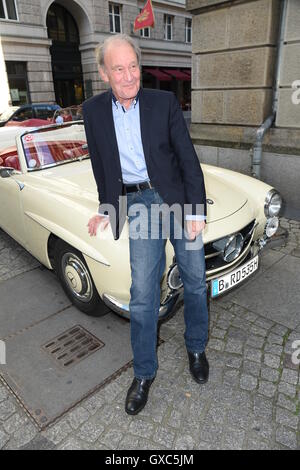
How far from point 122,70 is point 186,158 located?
56cm

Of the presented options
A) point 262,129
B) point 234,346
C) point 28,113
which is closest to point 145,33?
point 28,113

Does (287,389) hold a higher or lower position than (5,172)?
lower

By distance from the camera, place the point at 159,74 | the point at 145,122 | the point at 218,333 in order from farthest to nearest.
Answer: the point at 159,74, the point at 218,333, the point at 145,122

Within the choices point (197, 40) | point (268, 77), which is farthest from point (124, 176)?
point (197, 40)

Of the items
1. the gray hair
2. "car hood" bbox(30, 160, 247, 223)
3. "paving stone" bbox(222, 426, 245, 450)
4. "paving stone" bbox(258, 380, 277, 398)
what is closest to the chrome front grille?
"car hood" bbox(30, 160, 247, 223)

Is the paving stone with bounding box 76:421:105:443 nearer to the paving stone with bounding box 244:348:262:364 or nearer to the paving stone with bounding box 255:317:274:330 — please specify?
the paving stone with bounding box 244:348:262:364

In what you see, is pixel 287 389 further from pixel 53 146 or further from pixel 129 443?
pixel 53 146

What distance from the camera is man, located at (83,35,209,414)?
191 centimetres

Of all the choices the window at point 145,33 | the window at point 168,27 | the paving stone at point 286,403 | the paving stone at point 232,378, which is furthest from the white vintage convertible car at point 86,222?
the window at point 168,27

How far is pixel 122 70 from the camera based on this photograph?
6.03 ft

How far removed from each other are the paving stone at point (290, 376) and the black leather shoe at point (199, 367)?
1.62ft

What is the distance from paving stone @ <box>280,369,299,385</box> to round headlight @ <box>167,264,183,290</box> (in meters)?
0.89

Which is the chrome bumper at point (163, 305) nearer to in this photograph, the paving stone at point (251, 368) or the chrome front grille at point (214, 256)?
the chrome front grille at point (214, 256)
